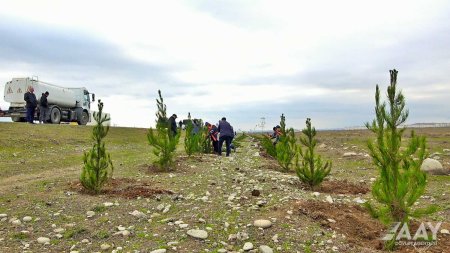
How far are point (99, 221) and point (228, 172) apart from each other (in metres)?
7.47

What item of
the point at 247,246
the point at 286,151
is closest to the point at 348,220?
the point at 247,246

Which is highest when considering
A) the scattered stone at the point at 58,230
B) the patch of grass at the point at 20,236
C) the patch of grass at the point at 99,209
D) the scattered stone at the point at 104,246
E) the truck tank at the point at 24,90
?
the truck tank at the point at 24,90

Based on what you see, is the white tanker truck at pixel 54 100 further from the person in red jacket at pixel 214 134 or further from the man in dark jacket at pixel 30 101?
the person in red jacket at pixel 214 134

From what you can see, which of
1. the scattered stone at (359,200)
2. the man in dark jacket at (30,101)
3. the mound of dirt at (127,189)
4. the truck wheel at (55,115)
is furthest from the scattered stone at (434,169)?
the truck wheel at (55,115)

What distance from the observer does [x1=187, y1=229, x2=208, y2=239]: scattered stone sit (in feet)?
23.2

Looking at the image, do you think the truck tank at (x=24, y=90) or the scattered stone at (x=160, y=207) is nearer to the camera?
the scattered stone at (x=160, y=207)

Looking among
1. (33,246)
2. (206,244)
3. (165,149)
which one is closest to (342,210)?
(206,244)

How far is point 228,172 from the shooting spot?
49.1 feet

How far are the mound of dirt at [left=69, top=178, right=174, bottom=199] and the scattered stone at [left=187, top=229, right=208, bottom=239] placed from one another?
323cm

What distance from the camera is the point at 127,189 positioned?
10930mm

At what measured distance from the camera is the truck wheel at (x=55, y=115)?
36237mm

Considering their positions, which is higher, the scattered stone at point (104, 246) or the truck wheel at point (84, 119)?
the truck wheel at point (84, 119)

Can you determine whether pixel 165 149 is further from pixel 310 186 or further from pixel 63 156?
pixel 63 156

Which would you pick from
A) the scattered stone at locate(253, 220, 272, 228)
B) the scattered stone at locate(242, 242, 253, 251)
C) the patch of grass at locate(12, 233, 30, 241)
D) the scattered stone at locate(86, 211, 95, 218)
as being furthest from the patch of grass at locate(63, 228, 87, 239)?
the scattered stone at locate(253, 220, 272, 228)
